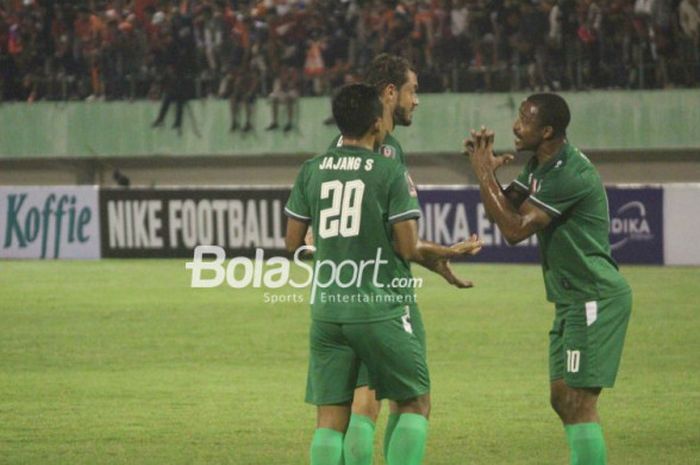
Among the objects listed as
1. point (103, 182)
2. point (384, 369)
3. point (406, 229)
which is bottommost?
point (103, 182)

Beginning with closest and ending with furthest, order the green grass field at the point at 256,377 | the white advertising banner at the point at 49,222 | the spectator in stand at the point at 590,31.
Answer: the green grass field at the point at 256,377 < the white advertising banner at the point at 49,222 < the spectator in stand at the point at 590,31

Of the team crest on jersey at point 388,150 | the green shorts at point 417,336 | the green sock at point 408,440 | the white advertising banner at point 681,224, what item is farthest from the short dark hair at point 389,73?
the white advertising banner at point 681,224

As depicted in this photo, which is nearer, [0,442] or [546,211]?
[546,211]

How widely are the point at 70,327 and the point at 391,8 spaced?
1374cm

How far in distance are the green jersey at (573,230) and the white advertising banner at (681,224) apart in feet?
47.9

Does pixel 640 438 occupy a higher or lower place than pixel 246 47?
lower

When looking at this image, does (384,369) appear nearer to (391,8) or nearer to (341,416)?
(341,416)

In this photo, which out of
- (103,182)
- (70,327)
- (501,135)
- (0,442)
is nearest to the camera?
(0,442)

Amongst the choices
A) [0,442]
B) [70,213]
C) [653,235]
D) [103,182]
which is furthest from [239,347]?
[103,182]

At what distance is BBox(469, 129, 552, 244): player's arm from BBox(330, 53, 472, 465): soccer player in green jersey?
13.6 inches

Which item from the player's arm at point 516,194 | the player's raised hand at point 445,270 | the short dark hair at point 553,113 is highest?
the short dark hair at point 553,113

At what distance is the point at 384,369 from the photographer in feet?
20.3

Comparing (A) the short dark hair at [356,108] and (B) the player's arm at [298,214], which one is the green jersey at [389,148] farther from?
(A) the short dark hair at [356,108]

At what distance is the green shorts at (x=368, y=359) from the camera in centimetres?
614
